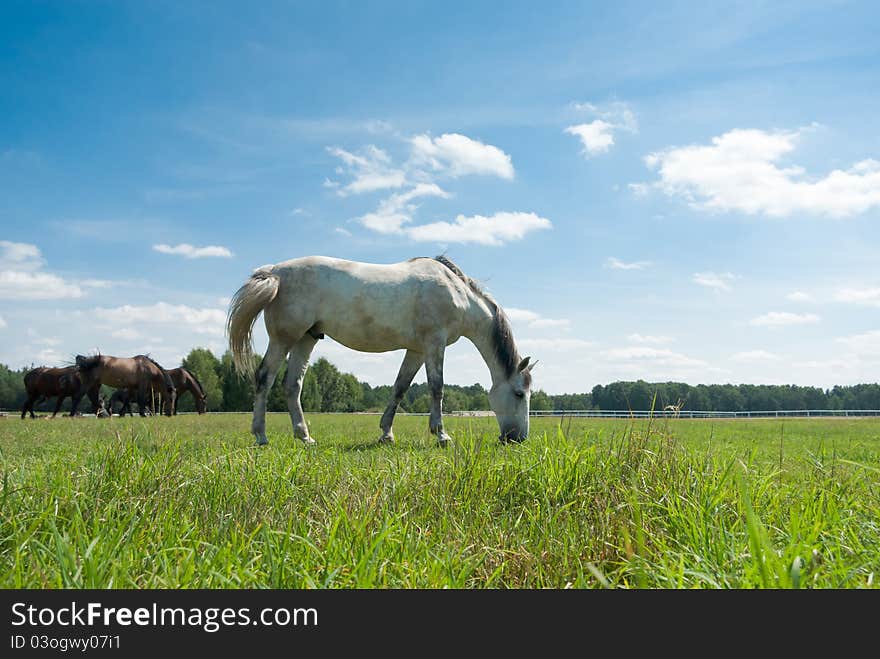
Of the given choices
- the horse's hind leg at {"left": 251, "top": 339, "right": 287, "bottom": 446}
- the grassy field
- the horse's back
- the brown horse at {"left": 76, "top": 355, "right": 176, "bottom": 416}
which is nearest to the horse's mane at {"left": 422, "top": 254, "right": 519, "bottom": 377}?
the horse's back

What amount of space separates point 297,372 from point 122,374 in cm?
1791

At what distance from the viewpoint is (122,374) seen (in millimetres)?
23297

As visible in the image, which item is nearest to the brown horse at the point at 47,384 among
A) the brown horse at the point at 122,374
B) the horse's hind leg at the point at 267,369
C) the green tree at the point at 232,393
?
the brown horse at the point at 122,374

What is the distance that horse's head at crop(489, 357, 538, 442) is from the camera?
893 cm

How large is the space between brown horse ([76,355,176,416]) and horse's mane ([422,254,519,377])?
16035 millimetres

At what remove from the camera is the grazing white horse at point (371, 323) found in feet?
27.6

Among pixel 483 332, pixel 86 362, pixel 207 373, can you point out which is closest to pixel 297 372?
pixel 483 332

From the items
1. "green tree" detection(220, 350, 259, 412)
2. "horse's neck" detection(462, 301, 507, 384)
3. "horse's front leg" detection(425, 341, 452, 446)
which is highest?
"horse's neck" detection(462, 301, 507, 384)

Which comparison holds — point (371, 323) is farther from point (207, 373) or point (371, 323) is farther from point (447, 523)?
point (207, 373)

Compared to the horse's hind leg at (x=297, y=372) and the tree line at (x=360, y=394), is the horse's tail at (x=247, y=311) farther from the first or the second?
the tree line at (x=360, y=394)

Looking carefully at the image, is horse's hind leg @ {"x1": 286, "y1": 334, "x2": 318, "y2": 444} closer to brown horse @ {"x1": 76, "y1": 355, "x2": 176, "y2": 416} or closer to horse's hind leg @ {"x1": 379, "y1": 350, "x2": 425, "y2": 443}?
horse's hind leg @ {"x1": 379, "y1": 350, "x2": 425, "y2": 443}

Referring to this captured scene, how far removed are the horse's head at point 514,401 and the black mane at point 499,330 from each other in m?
0.14
